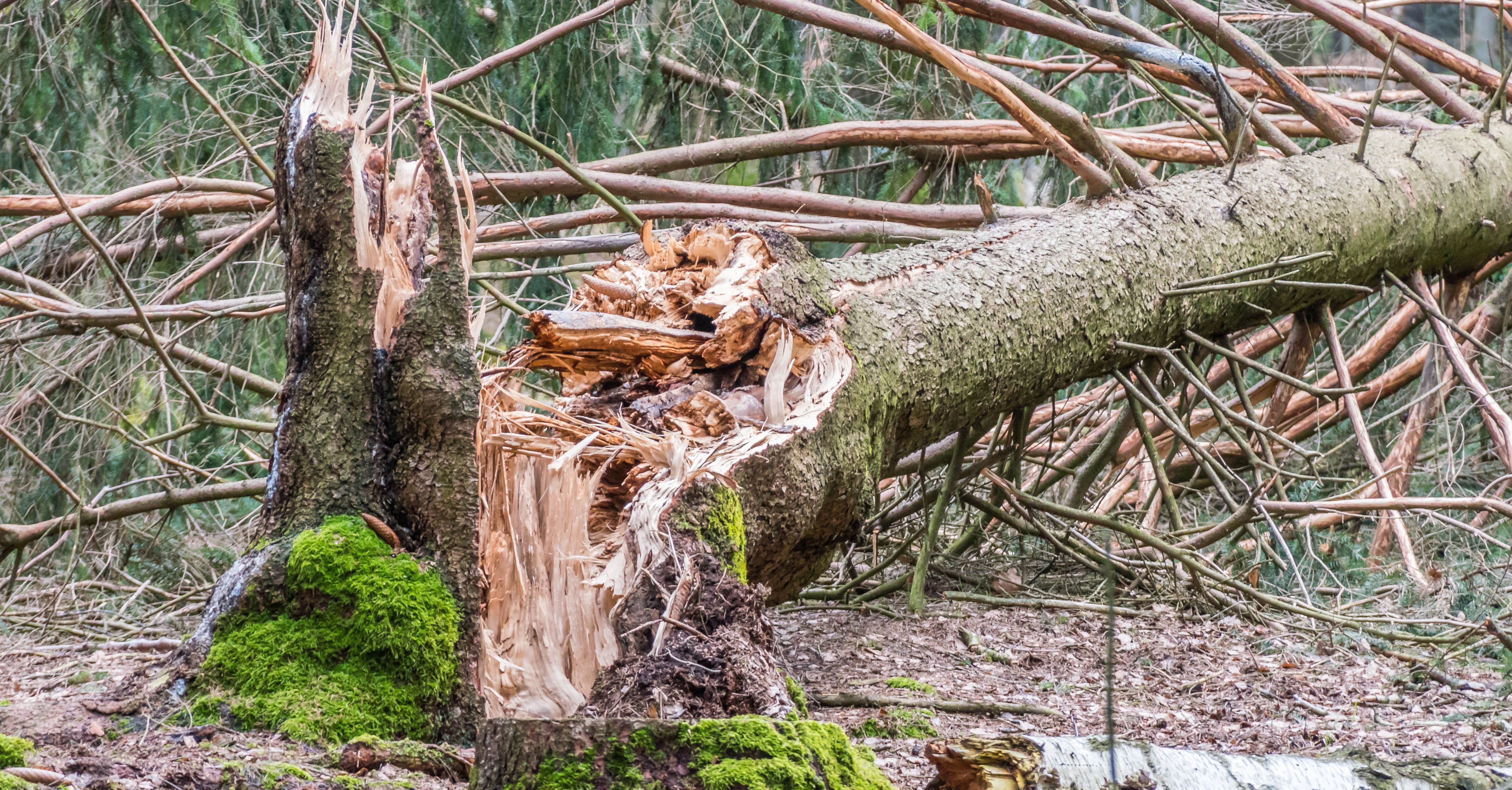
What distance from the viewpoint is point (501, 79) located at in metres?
5.55

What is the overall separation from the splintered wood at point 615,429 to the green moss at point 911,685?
945 mm

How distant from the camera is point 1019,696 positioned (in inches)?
121

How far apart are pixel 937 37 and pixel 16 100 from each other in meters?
4.34

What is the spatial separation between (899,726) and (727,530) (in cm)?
74

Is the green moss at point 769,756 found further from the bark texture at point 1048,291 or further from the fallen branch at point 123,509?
the fallen branch at point 123,509

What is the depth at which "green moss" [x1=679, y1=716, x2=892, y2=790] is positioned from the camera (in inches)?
57.7

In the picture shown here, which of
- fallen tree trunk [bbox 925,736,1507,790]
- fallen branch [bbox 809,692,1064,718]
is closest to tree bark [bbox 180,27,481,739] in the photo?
fallen tree trunk [bbox 925,736,1507,790]

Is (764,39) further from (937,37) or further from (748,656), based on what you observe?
(748,656)

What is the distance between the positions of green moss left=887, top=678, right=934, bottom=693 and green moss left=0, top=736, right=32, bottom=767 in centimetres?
211

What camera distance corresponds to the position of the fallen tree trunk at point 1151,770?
1446mm

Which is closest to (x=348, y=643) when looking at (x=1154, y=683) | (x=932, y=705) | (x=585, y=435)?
(x=585, y=435)

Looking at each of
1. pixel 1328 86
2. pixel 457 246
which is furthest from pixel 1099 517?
pixel 1328 86

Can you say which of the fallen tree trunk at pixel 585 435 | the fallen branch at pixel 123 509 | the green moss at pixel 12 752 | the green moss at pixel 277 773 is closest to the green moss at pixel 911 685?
the fallen tree trunk at pixel 585 435

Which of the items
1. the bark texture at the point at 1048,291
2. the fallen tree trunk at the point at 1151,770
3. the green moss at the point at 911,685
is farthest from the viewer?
the green moss at the point at 911,685
